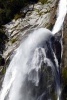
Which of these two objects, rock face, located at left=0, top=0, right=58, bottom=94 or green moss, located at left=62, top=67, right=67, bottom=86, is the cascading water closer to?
green moss, located at left=62, top=67, right=67, bottom=86

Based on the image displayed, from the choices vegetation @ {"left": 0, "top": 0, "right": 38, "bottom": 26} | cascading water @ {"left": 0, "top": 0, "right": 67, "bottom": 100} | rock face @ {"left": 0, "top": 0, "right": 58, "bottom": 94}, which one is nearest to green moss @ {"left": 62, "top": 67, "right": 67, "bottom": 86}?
cascading water @ {"left": 0, "top": 0, "right": 67, "bottom": 100}

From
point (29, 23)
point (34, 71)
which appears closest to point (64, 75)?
point (34, 71)

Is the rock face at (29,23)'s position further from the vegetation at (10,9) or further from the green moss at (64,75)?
the green moss at (64,75)

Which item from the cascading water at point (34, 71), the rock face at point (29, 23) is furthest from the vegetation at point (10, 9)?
the cascading water at point (34, 71)

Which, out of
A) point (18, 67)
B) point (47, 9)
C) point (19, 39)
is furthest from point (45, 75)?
point (47, 9)

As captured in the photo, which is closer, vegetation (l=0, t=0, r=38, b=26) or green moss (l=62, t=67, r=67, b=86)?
green moss (l=62, t=67, r=67, b=86)

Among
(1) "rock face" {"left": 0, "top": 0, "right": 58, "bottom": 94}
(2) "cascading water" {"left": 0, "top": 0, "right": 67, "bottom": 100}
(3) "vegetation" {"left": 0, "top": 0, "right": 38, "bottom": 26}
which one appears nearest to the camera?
(2) "cascading water" {"left": 0, "top": 0, "right": 67, "bottom": 100}

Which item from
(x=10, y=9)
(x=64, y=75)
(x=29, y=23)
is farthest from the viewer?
(x=10, y=9)

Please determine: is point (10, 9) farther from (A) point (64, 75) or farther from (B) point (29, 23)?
(A) point (64, 75)

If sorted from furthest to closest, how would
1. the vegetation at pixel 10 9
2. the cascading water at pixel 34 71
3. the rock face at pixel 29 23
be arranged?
the vegetation at pixel 10 9 < the rock face at pixel 29 23 < the cascading water at pixel 34 71
